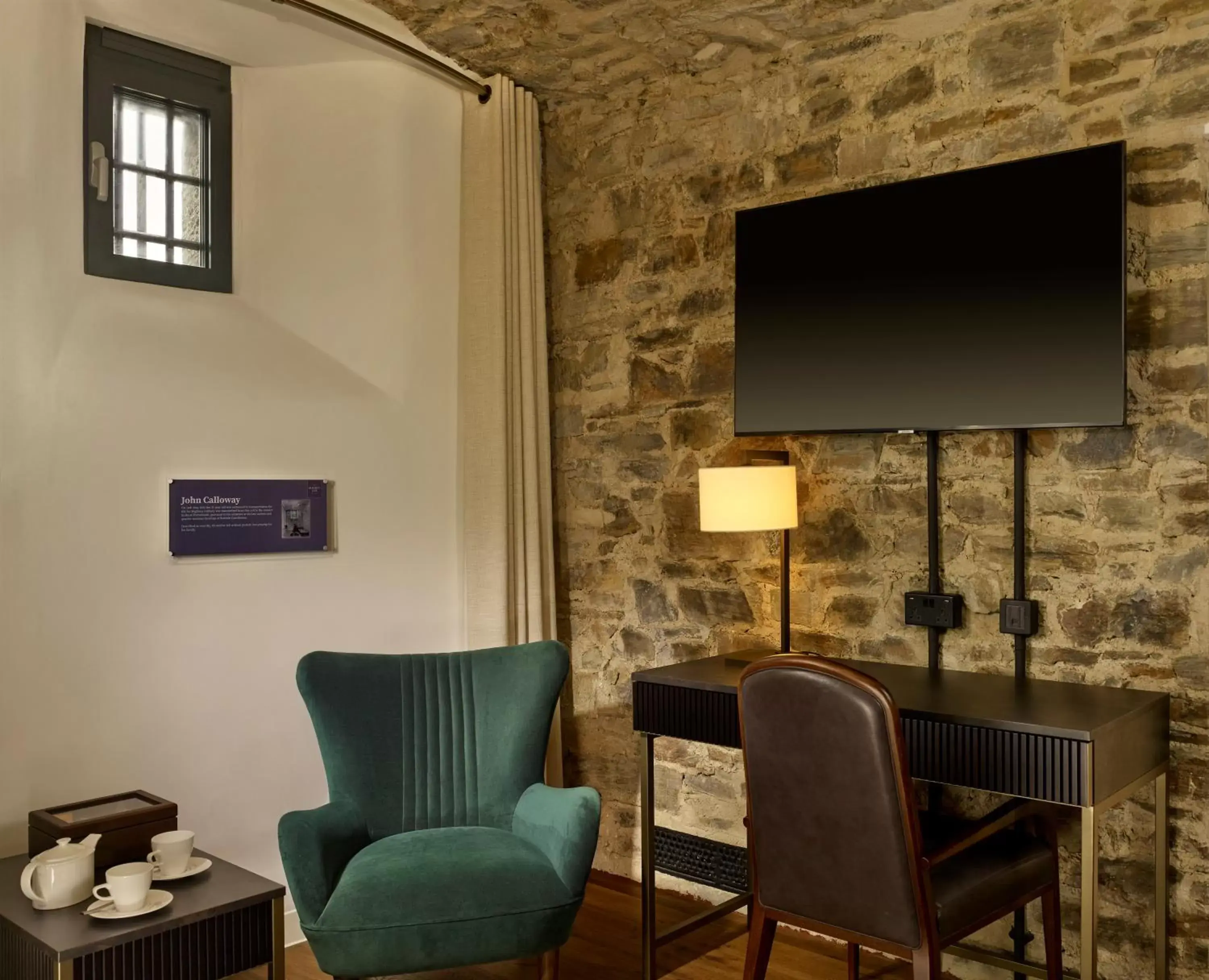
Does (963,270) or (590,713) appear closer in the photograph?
(963,270)

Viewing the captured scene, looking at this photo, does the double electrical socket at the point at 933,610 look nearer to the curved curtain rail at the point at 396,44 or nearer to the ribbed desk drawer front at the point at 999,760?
the ribbed desk drawer front at the point at 999,760

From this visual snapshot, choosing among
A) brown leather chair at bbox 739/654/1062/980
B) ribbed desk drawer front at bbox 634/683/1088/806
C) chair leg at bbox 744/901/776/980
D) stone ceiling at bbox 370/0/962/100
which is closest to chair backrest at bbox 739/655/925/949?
brown leather chair at bbox 739/654/1062/980

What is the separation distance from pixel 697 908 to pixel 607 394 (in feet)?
5.84

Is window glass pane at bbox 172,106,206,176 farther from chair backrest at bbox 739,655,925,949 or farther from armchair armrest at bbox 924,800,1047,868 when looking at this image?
armchair armrest at bbox 924,800,1047,868

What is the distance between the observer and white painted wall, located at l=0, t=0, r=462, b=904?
278cm

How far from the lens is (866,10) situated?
3115mm

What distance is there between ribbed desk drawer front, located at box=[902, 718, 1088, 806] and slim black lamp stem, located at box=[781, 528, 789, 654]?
2.23 ft

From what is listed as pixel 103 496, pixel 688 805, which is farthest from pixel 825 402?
pixel 103 496

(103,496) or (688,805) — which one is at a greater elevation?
(103,496)

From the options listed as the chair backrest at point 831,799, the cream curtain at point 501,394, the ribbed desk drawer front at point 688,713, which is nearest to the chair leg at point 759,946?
the chair backrest at point 831,799

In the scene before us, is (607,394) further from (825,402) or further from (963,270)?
(963,270)

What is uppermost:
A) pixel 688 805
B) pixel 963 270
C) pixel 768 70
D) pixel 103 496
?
pixel 768 70

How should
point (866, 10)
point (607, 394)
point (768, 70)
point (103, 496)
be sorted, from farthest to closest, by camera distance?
1. point (607, 394)
2. point (768, 70)
3. point (866, 10)
4. point (103, 496)

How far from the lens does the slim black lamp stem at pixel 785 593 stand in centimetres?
323
